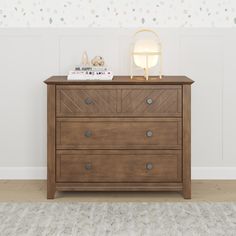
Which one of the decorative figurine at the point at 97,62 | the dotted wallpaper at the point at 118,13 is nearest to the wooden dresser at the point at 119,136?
the decorative figurine at the point at 97,62

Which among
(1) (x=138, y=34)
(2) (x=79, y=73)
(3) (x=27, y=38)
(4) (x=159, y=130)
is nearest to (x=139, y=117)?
(4) (x=159, y=130)

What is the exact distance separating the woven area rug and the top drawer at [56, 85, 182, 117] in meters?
0.60

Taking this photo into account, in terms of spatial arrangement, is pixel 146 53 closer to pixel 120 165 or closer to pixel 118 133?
pixel 118 133

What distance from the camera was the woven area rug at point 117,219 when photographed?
3.18 meters

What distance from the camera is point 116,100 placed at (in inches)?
151

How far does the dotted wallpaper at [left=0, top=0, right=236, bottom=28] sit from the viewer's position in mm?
4320

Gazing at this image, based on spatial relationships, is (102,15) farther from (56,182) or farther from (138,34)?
(56,182)

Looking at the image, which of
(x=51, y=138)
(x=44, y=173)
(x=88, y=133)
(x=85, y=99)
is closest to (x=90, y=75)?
(x=85, y=99)

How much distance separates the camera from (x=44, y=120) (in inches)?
173

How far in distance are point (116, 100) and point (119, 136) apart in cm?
24

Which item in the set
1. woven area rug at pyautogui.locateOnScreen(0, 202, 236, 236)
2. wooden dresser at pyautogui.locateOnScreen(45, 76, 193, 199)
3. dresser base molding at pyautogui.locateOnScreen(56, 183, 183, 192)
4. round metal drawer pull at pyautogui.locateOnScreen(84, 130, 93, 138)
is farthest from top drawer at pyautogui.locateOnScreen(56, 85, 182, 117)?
woven area rug at pyautogui.locateOnScreen(0, 202, 236, 236)

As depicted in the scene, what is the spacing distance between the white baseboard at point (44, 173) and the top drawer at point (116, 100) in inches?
30.0

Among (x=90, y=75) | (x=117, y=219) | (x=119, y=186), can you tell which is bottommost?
(x=117, y=219)

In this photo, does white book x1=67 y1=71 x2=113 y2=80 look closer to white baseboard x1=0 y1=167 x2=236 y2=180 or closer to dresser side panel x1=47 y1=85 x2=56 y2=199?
dresser side panel x1=47 y1=85 x2=56 y2=199
